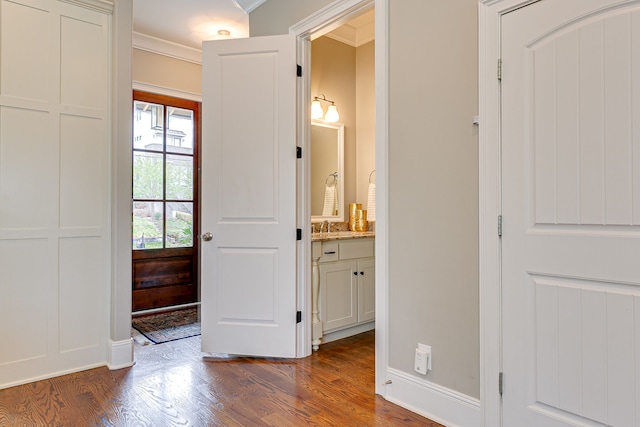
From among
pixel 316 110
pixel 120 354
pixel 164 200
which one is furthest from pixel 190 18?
pixel 120 354

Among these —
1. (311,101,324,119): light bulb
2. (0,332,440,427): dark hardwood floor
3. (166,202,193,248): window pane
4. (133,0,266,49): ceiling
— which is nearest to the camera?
(0,332,440,427): dark hardwood floor

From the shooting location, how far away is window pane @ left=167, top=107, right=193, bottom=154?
14.5 feet

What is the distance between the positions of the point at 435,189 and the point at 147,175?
10.9 feet

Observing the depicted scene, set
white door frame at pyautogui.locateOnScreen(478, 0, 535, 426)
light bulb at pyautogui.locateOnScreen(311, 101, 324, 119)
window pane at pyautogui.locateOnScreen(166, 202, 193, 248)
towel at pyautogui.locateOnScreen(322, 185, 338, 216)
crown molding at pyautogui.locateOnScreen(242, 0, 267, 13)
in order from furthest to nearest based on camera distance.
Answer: window pane at pyautogui.locateOnScreen(166, 202, 193, 248) → towel at pyautogui.locateOnScreen(322, 185, 338, 216) → light bulb at pyautogui.locateOnScreen(311, 101, 324, 119) → crown molding at pyautogui.locateOnScreen(242, 0, 267, 13) → white door frame at pyautogui.locateOnScreen(478, 0, 535, 426)

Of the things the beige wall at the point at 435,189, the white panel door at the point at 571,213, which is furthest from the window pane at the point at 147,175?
the white panel door at the point at 571,213

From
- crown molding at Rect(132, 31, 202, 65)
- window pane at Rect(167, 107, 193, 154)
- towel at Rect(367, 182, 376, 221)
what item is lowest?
towel at Rect(367, 182, 376, 221)

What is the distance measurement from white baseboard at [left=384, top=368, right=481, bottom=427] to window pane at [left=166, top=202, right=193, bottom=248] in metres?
3.04

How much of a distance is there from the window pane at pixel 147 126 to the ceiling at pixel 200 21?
738mm

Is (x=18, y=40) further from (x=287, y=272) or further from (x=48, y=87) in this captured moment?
(x=287, y=272)

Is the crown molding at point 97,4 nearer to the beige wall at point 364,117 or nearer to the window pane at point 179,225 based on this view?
the window pane at point 179,225

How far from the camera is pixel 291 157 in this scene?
281cm

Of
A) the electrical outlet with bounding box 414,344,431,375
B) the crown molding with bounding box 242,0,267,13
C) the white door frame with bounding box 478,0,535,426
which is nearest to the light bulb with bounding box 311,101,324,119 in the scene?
the crown molding with bounding box 242,0,267,13

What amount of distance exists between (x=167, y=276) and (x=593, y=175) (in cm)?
407

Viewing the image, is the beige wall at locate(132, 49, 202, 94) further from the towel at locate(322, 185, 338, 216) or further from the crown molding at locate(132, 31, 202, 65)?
the towel at locate(322, 185, 338, 216)
